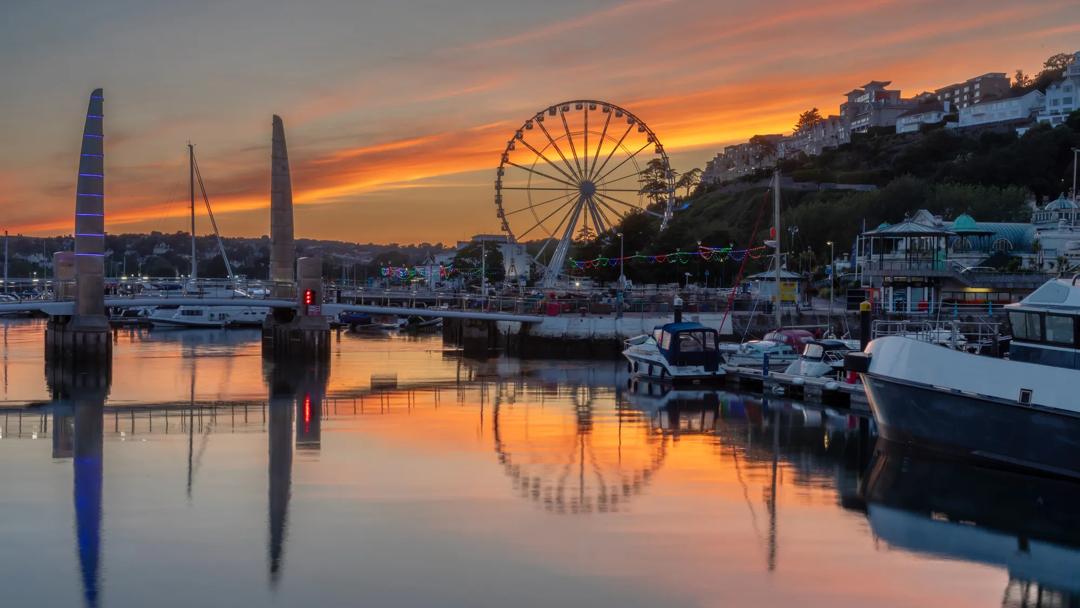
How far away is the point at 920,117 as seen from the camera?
6491 inches

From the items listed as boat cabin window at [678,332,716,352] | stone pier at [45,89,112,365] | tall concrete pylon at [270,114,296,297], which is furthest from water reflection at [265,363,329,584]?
boat cabin window at [678,332,716,352]

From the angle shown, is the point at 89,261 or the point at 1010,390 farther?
the point at 89,261

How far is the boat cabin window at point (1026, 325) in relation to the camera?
24.1 meters

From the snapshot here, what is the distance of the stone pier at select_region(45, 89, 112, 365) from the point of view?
4969cm

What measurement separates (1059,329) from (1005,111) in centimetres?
13554

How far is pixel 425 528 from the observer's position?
1930 cm

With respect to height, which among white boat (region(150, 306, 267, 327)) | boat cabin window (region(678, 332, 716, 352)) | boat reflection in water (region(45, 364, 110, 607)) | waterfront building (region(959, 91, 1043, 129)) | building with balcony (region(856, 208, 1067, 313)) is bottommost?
boat reflection in water (region(45, 364, 110, 607))

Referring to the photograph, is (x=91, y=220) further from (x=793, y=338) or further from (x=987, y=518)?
(x=987, y=518)

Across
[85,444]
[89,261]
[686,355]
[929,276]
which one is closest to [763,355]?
[686,355]

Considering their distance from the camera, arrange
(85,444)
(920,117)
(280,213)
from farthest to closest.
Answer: (920,117)
(280,213)
(85,444)

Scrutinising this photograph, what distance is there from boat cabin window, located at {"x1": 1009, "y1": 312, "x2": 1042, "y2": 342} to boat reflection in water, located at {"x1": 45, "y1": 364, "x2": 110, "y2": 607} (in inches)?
711

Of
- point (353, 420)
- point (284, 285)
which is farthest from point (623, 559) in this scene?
point (284, 285)

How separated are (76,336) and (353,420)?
21.4m

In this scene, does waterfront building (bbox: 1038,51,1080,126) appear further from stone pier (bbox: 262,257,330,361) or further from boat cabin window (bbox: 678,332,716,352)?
boat cabin window (bbox: 678,332,716,352)
